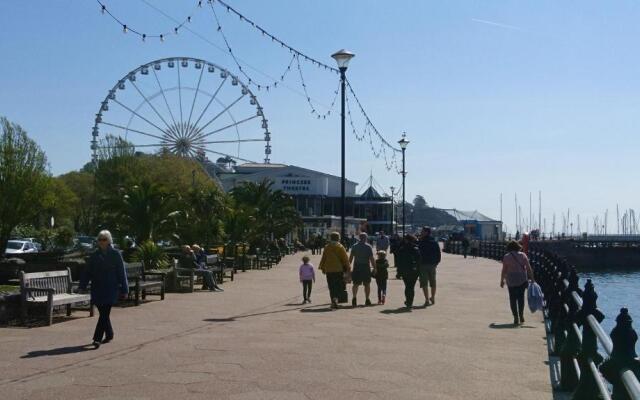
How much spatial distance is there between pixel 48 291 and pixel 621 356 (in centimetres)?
1060

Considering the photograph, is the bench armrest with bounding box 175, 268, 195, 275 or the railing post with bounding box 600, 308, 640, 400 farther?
the bench armrest with bounding box 175, 268, 195, 275

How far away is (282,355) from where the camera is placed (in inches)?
402

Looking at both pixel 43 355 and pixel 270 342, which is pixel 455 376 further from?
pixel 43 355

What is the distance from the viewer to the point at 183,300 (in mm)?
18250

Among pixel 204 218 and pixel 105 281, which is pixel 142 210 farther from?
pixel 105 281

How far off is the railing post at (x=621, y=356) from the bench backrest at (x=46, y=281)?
35.4 ft

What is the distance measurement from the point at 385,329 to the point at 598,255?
8757 centimetres

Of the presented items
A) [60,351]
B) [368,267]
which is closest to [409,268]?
[368,267]

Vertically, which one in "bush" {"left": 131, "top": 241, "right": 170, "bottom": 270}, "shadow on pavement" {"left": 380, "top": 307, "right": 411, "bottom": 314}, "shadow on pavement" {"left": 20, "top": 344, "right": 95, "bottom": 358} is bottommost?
"shadow on pavement" {"left": 20, "top": 344, "right": 95, "bottom": 358}

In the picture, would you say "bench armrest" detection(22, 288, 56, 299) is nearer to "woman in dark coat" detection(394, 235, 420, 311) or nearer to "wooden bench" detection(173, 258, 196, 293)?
"woman in dark coat" detection(394, 235, 420, 311)

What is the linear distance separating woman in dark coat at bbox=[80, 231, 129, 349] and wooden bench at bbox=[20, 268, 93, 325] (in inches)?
95.5

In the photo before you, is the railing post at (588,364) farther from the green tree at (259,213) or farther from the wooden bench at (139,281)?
the green tree at (259,213)

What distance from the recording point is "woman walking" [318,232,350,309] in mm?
17000

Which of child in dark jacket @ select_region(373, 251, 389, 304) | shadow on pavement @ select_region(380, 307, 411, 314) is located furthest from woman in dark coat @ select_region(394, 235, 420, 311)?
child in dark jacket @ select_region(373, 251, 389, 304)
